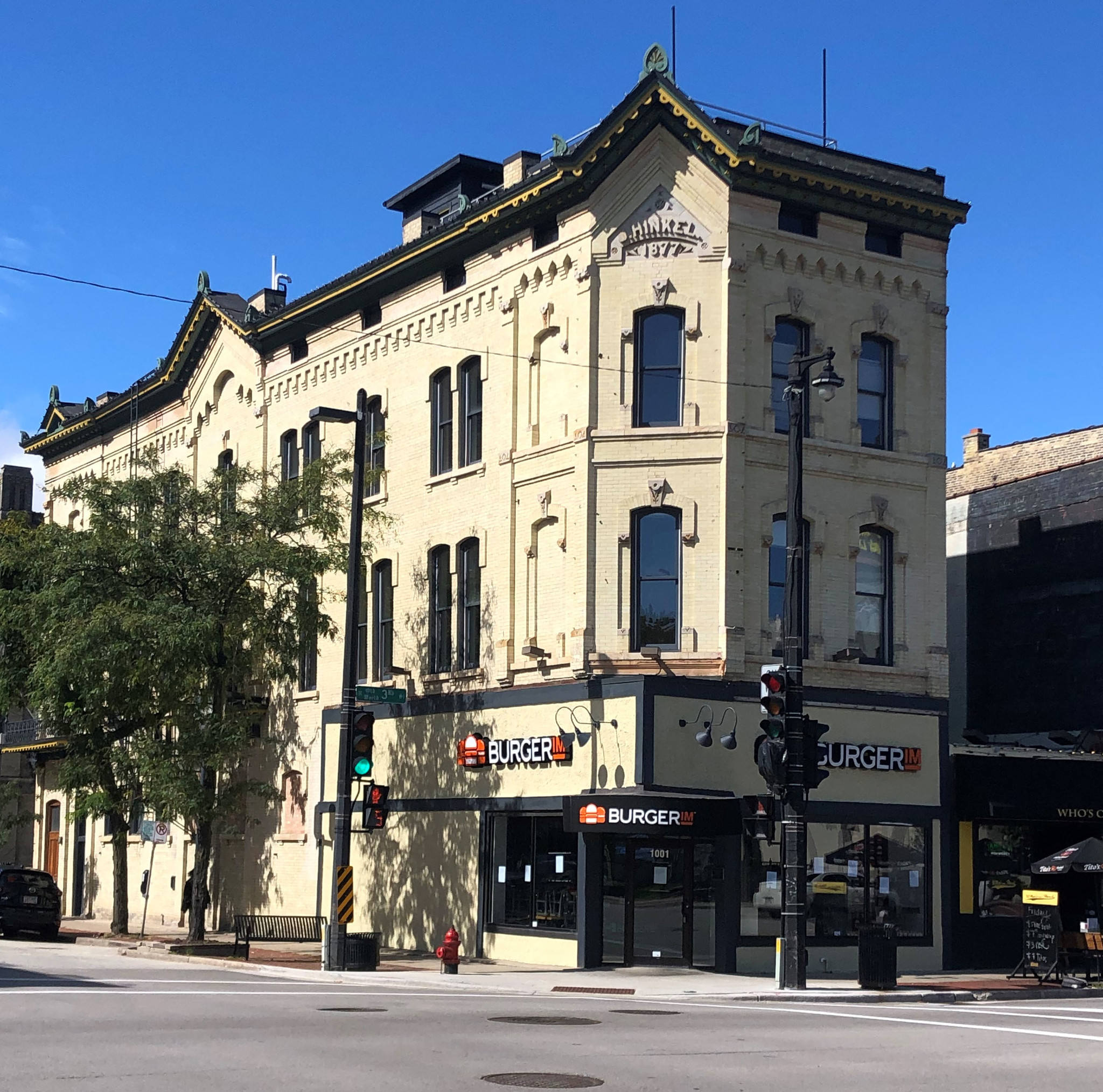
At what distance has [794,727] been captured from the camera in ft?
76.6

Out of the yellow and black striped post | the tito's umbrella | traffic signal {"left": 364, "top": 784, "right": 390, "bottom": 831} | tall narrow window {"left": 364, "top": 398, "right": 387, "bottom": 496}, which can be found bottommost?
the yellow and black striped post

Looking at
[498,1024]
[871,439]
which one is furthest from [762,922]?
[498,1024]

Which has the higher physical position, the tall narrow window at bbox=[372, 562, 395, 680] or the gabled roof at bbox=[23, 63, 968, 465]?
the gabled roof at bbox=[23, 63, 968, 465]

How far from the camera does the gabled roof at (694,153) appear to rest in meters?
28.2

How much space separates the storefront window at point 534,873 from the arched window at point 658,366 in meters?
7.25

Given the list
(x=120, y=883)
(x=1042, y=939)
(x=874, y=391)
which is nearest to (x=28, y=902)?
(x=120, y=883)

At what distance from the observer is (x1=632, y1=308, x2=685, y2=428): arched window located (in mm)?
28547

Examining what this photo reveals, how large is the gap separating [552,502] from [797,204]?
6.85 m

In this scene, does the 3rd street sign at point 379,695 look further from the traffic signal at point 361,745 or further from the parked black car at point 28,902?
the parked black car at point 28,902

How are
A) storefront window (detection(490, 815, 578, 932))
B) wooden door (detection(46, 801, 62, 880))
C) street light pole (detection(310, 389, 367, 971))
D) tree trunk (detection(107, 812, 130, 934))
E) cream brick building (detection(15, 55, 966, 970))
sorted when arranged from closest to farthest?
street light pole (detection(310, 389, 367, 971)) → cream brick building (detection(15, 55, 966, 970)) → storefront window (detection(490, 815, 578, 932)) → tree trunk (detection(107, 812, 130, 934)) → wooden door (detection(46, 801, 62, 880))

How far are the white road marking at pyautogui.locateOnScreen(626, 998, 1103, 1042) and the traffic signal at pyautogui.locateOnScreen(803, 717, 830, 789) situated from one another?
3276 millimetres

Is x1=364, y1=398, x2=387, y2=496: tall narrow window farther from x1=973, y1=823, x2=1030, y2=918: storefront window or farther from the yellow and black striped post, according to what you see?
x1=973, y1=823, x2=1030, y2=918: storefront window

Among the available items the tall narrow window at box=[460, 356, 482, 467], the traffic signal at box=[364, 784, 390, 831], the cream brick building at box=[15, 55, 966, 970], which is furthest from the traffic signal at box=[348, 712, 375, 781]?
the tall narrow window at box=[460, 356, 482, 467]

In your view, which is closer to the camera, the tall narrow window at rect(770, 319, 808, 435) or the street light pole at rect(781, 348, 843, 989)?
the street light pole at rect(781, 348, 843, 989)
